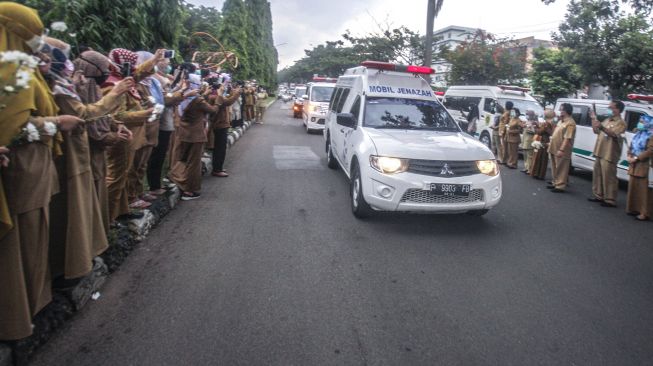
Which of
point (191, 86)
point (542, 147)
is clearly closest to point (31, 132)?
point (191, 86)

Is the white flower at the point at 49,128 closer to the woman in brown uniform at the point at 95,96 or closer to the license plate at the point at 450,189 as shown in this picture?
the woman in brown uniform at the point at 95,96

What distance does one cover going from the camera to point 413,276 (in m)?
4.14

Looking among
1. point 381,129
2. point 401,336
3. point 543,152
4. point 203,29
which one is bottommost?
point 401,336

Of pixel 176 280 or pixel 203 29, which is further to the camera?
pixel 203 29

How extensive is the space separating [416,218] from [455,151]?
1.11 metres

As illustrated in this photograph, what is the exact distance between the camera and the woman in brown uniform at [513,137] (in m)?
10.8

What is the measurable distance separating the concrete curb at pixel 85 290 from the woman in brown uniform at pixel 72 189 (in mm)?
204

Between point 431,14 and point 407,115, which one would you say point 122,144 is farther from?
point 431,14

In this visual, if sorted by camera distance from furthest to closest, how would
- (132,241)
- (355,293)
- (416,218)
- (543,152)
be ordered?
(543,152), (416,218), (132,241), (355,293)

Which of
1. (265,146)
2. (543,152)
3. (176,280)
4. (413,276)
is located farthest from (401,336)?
(265,146)

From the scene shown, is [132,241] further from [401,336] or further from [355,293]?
[401,336]

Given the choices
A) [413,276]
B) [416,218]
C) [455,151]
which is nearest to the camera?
[413,276]

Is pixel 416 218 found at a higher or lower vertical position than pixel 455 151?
lower

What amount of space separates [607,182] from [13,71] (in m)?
8.37
